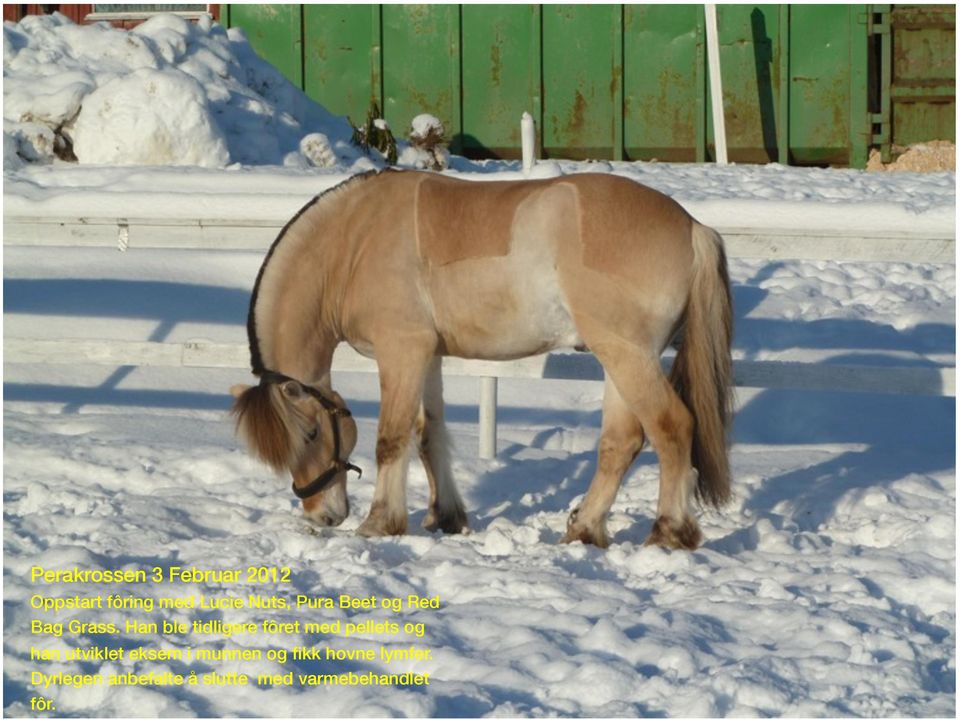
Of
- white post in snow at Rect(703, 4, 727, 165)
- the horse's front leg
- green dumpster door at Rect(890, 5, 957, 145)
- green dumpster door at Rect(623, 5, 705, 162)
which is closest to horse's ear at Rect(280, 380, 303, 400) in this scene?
the horse's front leg

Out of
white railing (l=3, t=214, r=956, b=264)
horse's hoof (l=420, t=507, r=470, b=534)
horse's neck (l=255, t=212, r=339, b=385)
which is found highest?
white railing (l=3, t=214, r=956, b=264)

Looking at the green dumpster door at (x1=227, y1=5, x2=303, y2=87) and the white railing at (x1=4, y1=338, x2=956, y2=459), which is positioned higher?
the green dumpster door at (x1=227, y1=5, x2=303, y2=87)

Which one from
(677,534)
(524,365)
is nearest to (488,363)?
(524,365)

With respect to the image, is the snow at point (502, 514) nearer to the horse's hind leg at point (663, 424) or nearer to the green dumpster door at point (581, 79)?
the horse's hind leg at point (663, 424)

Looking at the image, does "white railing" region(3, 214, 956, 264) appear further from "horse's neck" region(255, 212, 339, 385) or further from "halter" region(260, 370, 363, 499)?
"halter" region(260, 370, 363, 499)

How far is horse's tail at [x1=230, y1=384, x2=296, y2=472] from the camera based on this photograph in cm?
484

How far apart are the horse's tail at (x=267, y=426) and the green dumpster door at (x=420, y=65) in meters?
10.2

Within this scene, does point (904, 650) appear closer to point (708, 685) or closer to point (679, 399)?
point (708, 685)

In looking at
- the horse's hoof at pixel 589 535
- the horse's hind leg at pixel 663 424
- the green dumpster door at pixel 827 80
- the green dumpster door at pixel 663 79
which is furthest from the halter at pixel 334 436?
the green dumpster door at pixel 827 80

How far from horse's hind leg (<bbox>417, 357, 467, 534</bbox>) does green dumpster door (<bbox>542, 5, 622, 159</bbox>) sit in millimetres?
9906

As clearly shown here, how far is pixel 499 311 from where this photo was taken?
16.1ft

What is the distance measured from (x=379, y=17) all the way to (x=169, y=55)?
348cm

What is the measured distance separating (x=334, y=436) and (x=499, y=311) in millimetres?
814

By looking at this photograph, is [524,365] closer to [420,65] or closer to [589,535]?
[589,535]
